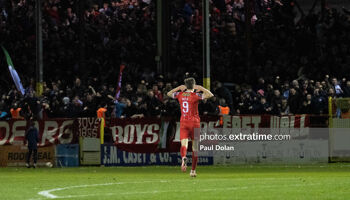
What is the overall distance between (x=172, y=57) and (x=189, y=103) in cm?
1497

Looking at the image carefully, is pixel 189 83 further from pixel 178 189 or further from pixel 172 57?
pixel 172 57

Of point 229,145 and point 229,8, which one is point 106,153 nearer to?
point 229,145

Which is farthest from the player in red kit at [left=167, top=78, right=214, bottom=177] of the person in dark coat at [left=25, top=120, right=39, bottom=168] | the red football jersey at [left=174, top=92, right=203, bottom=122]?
the person in dark coat at [left=25, top=120, right=39, bottom=168]

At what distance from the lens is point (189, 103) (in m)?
18.1

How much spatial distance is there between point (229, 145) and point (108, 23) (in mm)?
9851

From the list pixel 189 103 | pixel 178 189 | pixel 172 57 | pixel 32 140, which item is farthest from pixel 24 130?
pixel 178 189

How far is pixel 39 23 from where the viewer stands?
93.7ft

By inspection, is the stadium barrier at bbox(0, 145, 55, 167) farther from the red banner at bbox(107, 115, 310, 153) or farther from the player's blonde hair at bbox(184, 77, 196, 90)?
the player's blonde hair at bbox(184, 77, 196, 90)

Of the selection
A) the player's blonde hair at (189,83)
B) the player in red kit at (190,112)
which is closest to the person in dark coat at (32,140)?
the player in red kit at (190,112)

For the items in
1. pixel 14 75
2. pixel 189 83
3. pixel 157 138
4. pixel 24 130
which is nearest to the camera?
pixel 189 83

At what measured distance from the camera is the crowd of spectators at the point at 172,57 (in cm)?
2695

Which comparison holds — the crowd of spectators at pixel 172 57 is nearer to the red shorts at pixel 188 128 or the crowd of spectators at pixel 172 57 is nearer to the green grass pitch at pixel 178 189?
the red shorts at pixel 188 128

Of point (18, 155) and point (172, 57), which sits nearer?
point (18, 155)

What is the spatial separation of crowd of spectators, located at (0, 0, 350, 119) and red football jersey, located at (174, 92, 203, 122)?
315 inches
